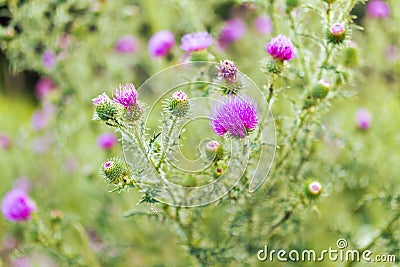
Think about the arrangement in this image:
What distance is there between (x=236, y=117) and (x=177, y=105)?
0.41 ft

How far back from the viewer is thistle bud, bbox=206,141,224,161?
3.83 feet

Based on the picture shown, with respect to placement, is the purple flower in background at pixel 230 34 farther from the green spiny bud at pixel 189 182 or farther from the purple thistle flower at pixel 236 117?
the purple thistle flower at pixel 236 117

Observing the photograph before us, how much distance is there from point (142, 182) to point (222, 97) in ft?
0.93

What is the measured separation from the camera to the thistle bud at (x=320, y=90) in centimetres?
130

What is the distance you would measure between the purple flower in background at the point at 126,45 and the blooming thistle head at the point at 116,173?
1.46 meters

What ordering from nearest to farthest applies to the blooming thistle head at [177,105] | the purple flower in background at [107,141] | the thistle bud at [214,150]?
the blooming thistle head at [177,105] < the thistle bud at [214,150] < the purple flower in background at [107,141]

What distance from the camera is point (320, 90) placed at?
1.30 meters

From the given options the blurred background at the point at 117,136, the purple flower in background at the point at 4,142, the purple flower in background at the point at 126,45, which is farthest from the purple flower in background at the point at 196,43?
the purple flower in background at the point at 4,142

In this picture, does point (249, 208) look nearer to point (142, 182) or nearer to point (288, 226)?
point (288, 226)

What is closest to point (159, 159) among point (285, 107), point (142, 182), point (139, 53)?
point (142, 182)

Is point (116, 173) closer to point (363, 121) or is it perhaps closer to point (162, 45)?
point (162, 45)

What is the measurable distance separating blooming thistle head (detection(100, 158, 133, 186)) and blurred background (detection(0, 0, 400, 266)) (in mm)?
421

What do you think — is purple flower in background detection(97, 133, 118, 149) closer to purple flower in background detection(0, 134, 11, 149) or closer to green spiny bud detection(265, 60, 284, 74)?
purple flower in background detection(0, 134, 11, 149)

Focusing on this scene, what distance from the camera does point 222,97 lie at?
4.12ft
